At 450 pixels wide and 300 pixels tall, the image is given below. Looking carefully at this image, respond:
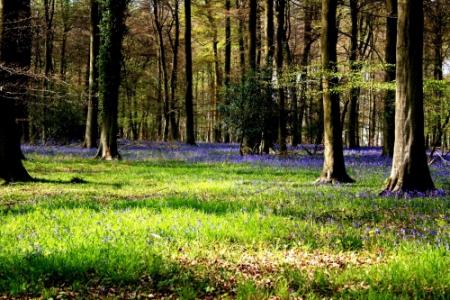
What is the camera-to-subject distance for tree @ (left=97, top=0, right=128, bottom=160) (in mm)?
21938

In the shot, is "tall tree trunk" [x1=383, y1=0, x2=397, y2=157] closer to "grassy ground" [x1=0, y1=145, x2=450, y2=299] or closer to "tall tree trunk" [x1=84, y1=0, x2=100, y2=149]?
"grassy ground" [x1=0, y1=145, x2=450, y2=299]

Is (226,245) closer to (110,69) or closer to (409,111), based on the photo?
(409,111)

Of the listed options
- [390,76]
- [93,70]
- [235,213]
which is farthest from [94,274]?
[93,70]

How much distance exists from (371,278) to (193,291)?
5.66ft

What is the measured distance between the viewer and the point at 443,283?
14.9 ft

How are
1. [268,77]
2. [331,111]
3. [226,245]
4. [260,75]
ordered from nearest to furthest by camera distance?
1. [226,245]
2. [331,111]
3. [260,75]
4. [268,77]

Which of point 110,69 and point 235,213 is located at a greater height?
point 110,69

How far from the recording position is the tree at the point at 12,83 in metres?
13.1

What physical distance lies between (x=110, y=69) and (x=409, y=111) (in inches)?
619

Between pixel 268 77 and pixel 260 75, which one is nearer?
pixel 260 75

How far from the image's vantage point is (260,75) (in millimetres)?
25359

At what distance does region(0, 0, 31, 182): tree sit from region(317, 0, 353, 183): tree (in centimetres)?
805

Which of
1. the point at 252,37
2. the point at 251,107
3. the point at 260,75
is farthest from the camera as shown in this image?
the point at 252,37

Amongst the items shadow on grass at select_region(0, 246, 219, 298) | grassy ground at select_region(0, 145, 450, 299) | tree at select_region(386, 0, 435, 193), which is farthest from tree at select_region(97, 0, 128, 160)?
shadow on grass at select_region(0, 246, 219, 298)
